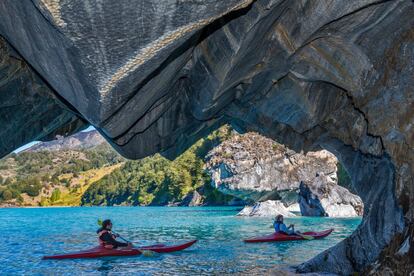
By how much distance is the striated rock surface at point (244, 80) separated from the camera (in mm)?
5887

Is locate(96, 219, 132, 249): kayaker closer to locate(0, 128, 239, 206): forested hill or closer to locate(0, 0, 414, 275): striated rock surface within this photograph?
locate(0, 0, 414, 275): striated rock surface

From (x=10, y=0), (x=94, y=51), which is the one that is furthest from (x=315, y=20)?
(x=10, y=0)

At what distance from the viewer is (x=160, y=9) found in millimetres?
5656

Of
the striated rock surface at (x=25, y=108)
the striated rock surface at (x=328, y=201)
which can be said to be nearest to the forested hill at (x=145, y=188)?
the striated rock surface at (x=328, y=201)

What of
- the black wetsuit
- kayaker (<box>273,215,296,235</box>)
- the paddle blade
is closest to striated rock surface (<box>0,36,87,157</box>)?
the paddle blade

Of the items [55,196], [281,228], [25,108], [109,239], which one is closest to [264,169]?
[281,228]

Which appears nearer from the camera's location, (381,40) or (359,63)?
(381,40)

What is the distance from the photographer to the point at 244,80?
36.5 ft

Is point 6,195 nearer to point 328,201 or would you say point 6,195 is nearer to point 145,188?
point 145,188

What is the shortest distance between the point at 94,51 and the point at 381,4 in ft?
19.4

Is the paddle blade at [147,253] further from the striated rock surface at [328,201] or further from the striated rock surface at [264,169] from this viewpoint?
the striated rock surface at [264,169]

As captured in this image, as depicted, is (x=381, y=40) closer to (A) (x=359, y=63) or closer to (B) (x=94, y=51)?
(A) (x=359, y=63)

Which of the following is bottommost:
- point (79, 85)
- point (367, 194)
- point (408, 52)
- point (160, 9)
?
point (367, 194)

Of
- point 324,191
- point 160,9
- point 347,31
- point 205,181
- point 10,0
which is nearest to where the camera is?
point 160,9
